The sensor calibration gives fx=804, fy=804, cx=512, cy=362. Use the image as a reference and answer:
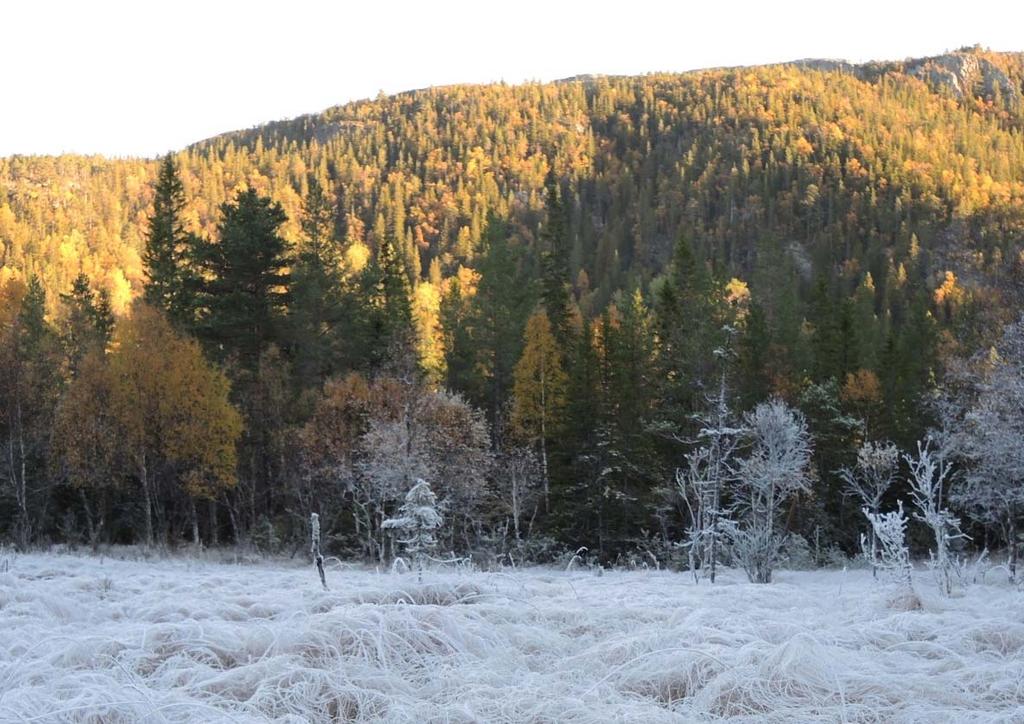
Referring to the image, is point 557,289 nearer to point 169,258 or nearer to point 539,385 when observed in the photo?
point 539,385

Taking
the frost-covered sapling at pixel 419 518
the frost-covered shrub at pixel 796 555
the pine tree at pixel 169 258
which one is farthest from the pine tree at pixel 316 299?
the frost-covered sapling at pixel 419 518

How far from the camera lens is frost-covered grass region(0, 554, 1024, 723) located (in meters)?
4.15

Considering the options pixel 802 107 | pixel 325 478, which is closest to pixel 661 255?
pixel 802 107

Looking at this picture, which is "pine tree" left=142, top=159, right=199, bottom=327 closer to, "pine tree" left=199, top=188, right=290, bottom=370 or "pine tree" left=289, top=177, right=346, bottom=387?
"pine tree" left=199, top=188, right=290, bottom=370

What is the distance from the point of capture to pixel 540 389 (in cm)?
3462

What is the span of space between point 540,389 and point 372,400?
8038mm

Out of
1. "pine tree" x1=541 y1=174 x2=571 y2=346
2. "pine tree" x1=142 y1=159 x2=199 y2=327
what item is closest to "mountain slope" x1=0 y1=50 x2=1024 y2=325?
"pine tree" x1=541 y1=174 x2=571 y2=346

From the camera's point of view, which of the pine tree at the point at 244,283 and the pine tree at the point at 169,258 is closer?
the pine tree at the point at 244,283

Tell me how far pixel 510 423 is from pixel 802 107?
163 metres

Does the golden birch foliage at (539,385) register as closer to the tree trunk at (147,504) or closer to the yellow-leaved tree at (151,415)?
the yellow-leaved tree at (151,415)

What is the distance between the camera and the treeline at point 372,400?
92.5 feet

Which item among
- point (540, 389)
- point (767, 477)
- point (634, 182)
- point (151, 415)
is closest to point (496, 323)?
point (540, 389)

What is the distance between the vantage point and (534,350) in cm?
3472

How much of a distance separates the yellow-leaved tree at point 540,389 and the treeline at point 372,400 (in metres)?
0.09
